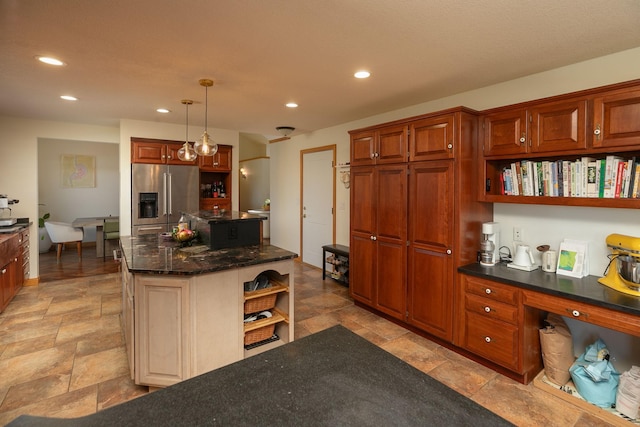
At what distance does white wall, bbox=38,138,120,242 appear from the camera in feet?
22.9

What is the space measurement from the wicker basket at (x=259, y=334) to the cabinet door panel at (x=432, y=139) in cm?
205

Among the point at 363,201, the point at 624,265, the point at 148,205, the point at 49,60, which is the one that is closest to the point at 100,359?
the point at 49,60

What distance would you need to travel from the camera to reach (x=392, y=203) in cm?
334

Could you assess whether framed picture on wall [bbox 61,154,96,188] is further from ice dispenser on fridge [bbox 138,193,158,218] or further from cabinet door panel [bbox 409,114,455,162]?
cabinet door panel [bbox 409,114,455,162]

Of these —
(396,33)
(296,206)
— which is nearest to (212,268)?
(396,33)

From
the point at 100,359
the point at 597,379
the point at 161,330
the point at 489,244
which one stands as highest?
the point at 489,244

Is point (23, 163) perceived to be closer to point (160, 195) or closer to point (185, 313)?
point (160, 195)

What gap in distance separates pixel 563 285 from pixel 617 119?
1182 millimetres

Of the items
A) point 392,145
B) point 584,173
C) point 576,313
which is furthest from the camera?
point 392,145

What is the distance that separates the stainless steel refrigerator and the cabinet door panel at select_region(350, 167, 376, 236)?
2.74 meters

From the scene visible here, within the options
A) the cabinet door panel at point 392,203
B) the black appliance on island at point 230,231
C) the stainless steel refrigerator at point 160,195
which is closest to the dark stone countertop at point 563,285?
the cabinet door panel at point 392,203

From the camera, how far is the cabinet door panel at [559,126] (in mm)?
2285

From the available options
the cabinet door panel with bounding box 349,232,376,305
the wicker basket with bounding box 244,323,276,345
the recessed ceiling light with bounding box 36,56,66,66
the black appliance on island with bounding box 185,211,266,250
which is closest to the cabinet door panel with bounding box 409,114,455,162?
the cabinet door panel with bounding box 349,232,376,305

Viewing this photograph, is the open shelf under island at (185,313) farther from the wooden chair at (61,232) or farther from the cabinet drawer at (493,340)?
the wooden chair at (61,232)
